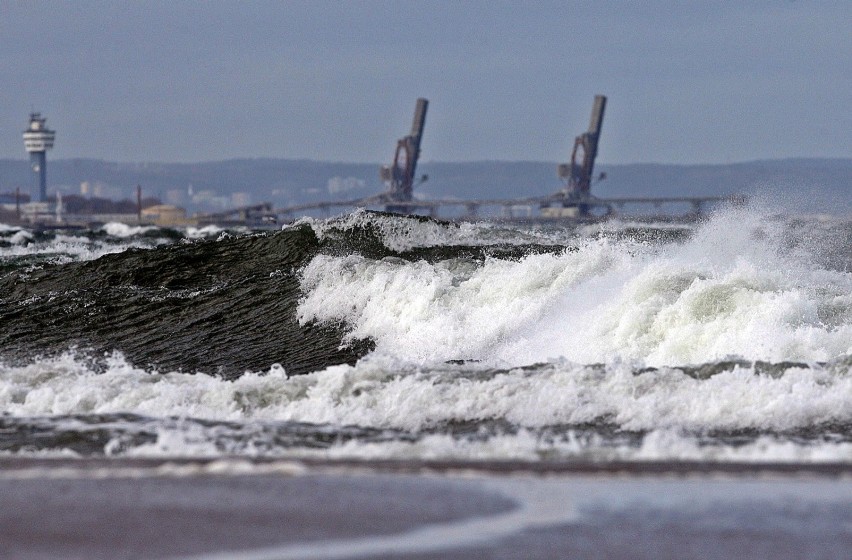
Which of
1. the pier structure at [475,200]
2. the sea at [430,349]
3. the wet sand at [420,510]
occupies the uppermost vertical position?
the wet sand at [420,510]

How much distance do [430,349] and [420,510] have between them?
1198cm

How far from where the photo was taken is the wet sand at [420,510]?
491 cm

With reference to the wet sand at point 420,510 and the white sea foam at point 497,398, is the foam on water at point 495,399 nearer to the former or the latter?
the white sea foam at point 497,398

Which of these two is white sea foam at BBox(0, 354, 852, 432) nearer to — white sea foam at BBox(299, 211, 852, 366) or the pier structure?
white sea foam at BBox(299, 211, 852, 366)

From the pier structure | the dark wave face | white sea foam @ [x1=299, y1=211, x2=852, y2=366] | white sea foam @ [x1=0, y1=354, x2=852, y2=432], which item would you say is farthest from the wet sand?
the pier structure

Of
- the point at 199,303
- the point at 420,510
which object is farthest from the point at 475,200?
the point at 420,510

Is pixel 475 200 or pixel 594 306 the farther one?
pixel 475 200

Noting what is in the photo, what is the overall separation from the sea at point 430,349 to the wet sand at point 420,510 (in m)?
0.65

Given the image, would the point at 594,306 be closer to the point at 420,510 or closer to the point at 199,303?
the point at 199,303

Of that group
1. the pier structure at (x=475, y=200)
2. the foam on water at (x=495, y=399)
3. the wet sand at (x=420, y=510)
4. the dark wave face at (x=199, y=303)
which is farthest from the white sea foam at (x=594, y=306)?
the pier structure at (x=475, y=200)

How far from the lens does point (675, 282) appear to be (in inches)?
632

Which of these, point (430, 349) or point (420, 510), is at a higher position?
point (420, 510)

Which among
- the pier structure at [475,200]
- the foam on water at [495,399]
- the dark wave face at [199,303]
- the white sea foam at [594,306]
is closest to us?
the foam on water at [495,399]

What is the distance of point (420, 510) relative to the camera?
17.9ft
